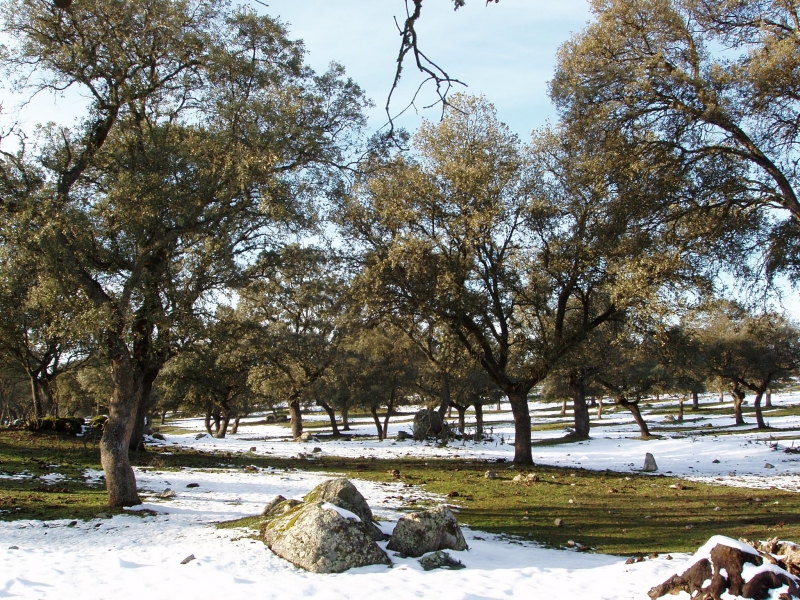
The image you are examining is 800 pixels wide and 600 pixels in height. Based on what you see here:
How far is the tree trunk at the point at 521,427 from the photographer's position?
21516 millimetres

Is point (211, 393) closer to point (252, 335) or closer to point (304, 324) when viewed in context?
point (304, 324)

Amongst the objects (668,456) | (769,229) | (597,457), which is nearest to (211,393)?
(597,457)

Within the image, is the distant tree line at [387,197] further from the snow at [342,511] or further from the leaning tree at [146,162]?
the snow at [342,511]

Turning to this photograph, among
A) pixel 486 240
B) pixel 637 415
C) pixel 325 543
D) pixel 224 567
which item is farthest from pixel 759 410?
pixel 224 567

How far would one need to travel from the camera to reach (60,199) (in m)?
11.1

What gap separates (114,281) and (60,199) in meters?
3.60

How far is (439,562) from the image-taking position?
25.8ft

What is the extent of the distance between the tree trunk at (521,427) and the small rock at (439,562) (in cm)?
1385

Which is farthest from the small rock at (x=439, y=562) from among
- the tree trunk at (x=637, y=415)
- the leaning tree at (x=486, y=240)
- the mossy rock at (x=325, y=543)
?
the tree trunk at (x=637, y=415)

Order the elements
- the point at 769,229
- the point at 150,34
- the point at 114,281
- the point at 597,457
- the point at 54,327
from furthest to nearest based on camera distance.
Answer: the point at 597,457 → the point at 769,229 → the point at 114,281 → the point at 150,34 → the point at 54,327

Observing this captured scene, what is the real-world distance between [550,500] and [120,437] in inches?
399

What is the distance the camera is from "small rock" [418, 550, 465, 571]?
7820 millimetres

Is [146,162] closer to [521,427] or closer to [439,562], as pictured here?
[439,562]

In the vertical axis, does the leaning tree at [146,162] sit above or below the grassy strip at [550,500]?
above
